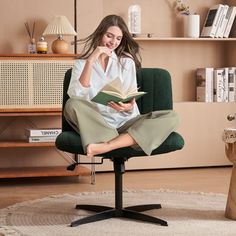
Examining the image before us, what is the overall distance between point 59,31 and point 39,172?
3.34 ft

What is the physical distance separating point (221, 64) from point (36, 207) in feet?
8.05

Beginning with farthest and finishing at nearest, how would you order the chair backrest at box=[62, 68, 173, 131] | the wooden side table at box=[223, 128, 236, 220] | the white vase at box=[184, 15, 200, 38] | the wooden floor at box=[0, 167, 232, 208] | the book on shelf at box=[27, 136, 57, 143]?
the white vase at box=[184, 15, 200, 38] → the book on shelf at box=[27, 136, 57, 143] → the wooden floor at box=[0, 167, 232, 208] → the chair backrest at box=[62, 68, 173, 131] → the wooden side table at box=[223, 128, 236, 220]

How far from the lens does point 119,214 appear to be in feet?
10.1

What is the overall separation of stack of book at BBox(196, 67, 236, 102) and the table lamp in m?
1.26

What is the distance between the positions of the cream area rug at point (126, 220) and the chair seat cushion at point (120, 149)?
366 mm

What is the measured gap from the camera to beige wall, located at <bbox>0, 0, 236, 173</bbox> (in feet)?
14.4

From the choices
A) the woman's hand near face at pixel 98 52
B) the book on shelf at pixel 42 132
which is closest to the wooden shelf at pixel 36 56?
the book on shelf at pixel 42 132

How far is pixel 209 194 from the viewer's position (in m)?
3.71

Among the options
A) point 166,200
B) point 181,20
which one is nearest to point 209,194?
point 166,200

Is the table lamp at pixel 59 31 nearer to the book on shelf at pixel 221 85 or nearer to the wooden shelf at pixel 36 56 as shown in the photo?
the wooden shelf at pixel 36 56

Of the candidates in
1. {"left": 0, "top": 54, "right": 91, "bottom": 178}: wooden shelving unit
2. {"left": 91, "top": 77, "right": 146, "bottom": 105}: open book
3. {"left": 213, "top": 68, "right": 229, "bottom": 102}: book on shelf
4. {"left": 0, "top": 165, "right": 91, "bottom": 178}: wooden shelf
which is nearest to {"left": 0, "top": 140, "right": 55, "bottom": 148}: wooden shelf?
{"left": 0, "top": 54, "right": 91, "bottom": 178}: wooden shelving unit

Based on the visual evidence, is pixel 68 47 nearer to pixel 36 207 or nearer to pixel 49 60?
pixel 49 60

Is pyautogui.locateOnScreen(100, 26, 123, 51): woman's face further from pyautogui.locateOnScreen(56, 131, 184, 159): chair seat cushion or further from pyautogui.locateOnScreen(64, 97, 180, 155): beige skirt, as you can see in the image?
pyautogui.locateOnScreen(56, 131, 184, 159): chair seat cushion


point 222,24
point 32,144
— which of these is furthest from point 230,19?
point 32,144
